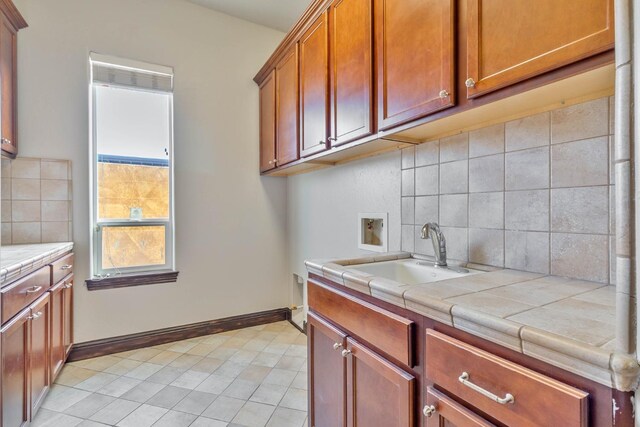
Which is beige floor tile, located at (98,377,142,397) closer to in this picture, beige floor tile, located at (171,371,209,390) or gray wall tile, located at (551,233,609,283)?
beige floor tile, located at (171,371,209,390)

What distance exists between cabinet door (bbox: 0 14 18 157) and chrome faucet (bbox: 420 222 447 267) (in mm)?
2452

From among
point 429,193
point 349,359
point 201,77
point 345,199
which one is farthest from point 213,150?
point 349,359

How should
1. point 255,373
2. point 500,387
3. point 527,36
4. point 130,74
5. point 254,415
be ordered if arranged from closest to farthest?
point 500,387, point 527,36, point 254,415, point 255,373, point 130,74

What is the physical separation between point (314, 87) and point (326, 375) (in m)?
1.63

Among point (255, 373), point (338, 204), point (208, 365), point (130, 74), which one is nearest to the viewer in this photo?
point (255, 373)

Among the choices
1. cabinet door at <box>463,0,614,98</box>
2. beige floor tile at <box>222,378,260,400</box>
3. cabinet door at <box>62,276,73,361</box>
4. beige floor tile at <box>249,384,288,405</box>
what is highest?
cabinet door at <box>463,0,614,98</box>

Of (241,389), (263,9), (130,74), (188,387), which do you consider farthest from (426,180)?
(130,74)

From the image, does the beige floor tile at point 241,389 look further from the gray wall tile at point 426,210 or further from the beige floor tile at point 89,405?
the gray wall tile at point 426,210

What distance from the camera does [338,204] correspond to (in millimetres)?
2320

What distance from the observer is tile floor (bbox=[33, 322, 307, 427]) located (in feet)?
5.36

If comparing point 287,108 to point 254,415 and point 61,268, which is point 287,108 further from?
point 254,415

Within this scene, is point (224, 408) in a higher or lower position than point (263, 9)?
lower

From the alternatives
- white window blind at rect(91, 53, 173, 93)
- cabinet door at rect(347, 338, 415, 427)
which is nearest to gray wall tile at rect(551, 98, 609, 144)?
cabinet door at rect(347, 338, 415, 427)

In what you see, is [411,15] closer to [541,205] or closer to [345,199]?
[541,205]
